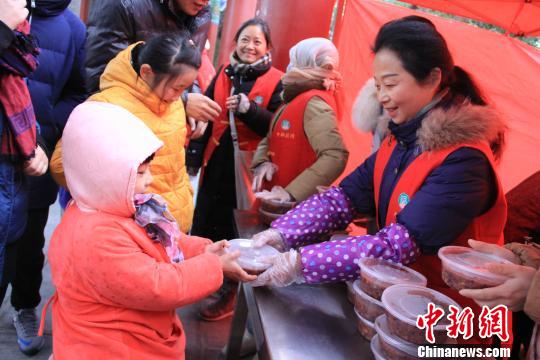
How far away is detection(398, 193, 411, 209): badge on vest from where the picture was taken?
1.51 metres

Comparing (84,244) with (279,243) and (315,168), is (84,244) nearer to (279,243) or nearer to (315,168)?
(279,243)

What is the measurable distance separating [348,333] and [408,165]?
0.64m

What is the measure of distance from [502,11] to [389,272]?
360 cm

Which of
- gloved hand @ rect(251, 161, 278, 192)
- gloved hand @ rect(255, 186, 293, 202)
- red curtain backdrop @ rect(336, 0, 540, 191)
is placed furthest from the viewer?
red curtain backdrop @ rect(336, 0, 540, 191)

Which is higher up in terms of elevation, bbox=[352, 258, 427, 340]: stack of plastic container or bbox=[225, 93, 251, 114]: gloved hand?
bbox=[225, 93, 251, 114]: gloved hand

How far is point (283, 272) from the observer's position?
4.66ft

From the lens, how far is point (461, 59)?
12.8 ft

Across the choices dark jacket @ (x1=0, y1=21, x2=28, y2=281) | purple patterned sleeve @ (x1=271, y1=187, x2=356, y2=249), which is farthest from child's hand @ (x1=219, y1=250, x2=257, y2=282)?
dark jacket @ (x1=0, y1=21, x2=28, y2=281)

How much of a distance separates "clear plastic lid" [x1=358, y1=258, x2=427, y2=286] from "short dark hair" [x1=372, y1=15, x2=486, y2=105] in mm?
669

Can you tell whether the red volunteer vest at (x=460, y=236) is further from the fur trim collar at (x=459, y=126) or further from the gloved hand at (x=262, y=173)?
the gloved hand at (x=262, y=173)

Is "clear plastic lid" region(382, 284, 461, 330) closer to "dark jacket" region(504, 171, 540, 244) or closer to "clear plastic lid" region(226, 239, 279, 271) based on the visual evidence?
"clear plastic lid" region(226, 239, 279, 271)

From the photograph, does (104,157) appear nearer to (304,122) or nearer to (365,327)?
(365,327)

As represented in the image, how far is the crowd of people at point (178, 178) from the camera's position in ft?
4.22

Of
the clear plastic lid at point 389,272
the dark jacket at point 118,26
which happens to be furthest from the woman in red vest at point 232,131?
the clear plastic lid at point 389,272
